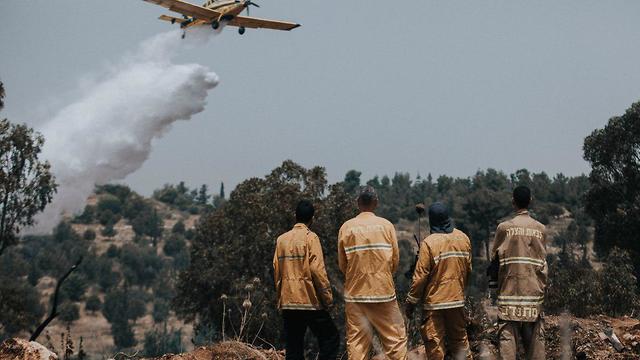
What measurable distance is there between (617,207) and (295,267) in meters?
42.7

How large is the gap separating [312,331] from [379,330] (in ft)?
3.28

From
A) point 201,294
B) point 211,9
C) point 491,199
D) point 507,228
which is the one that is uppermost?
point 211,9

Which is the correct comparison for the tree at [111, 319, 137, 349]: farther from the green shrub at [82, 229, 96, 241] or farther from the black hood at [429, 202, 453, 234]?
the black hood at [429, 202, 453, 234]

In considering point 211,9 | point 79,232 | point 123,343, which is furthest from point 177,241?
point 211,9

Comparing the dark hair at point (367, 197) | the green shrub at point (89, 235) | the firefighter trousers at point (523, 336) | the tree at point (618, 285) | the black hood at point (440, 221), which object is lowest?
the tree at point (618, 285)

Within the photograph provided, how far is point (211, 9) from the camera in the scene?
3353 centimetres

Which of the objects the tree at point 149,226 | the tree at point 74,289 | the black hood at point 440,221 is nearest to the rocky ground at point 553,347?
the black hood at point 440,221

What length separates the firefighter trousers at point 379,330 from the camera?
642cm

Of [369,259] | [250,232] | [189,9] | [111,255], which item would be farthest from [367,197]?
[111,255]

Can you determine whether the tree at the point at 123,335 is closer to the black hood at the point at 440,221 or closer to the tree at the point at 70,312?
the tree at the point at 70,312

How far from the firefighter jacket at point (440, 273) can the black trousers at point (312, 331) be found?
2.77 feet

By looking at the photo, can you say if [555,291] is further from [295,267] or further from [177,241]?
[177,241]

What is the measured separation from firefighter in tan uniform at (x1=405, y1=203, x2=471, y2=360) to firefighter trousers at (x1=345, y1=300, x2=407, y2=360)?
0.61 metres

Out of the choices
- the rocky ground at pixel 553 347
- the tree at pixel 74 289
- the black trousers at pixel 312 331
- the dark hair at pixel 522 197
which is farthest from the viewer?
the tree at pixel 74 289
